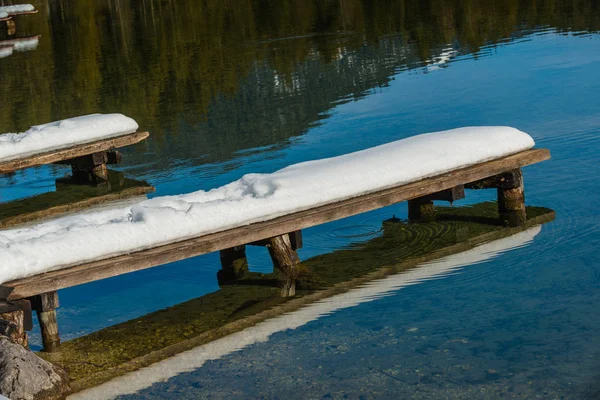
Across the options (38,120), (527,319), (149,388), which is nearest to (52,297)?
(149,388)

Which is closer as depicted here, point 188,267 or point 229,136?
point 188,267

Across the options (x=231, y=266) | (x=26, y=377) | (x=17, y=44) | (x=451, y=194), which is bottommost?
(x=231, y=266)

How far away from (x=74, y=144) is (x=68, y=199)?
780mm

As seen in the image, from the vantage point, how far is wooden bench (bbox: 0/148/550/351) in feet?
25.4

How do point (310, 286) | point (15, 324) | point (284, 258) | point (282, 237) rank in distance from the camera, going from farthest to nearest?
point (284, 258), point (282, 237), point (310, 286), point (15, 324)

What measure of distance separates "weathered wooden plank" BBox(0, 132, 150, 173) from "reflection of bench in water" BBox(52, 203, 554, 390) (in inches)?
192

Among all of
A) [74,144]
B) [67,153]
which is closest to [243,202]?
[67,153]

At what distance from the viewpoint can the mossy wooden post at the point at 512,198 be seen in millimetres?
10367

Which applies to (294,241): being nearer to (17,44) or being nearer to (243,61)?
(243,61)

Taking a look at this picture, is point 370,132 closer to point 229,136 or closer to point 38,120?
point 229,136

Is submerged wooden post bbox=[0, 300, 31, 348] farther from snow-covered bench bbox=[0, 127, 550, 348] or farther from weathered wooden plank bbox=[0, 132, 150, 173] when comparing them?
weathered wooden plank bbox=[0, 132, 150, 173]

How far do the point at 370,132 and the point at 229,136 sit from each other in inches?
108

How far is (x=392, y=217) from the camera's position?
10984 millimetres

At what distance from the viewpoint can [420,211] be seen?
10.9m
